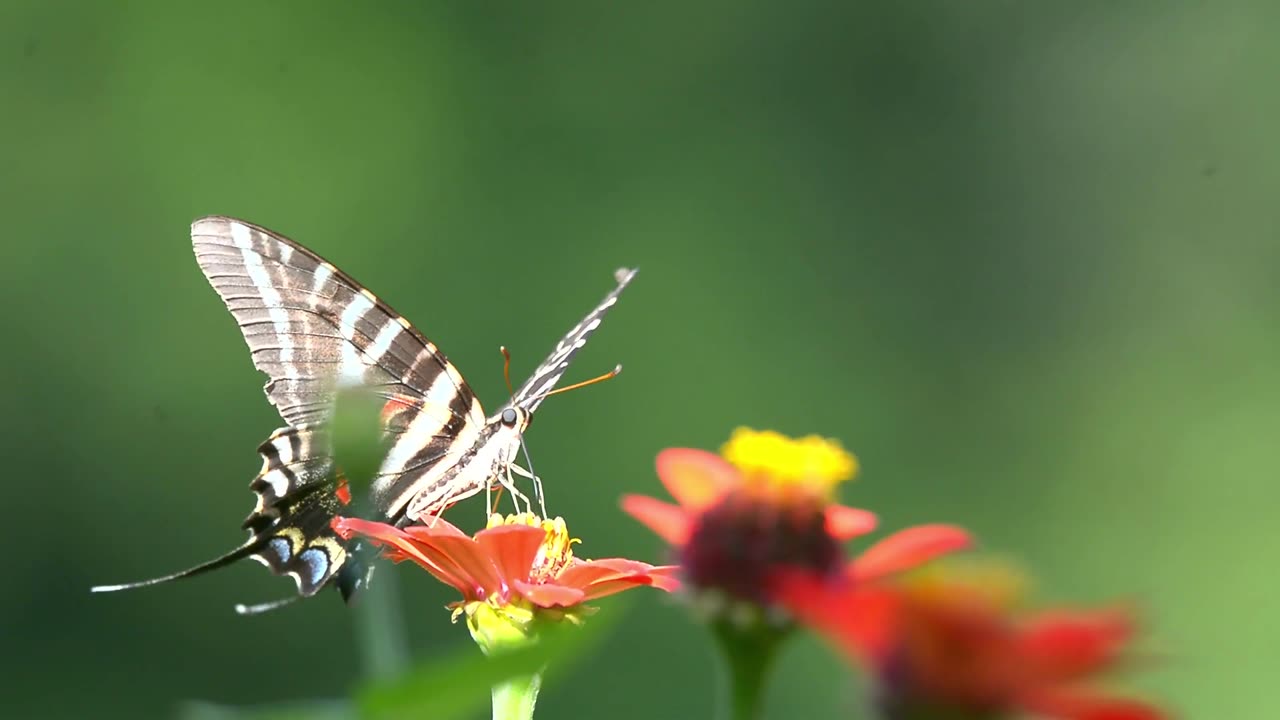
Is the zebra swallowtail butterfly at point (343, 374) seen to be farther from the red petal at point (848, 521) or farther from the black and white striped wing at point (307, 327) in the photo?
the red petal at point (848, 521)

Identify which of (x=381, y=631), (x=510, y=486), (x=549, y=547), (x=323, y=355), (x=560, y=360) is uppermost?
(x=560, y=360)

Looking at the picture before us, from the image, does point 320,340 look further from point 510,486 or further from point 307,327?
point 510,486

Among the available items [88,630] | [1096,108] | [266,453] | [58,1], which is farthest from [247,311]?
[1096,108]

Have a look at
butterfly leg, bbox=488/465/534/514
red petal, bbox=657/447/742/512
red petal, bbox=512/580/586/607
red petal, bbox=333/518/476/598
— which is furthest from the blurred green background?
red petal, bbox=657/447/742/512

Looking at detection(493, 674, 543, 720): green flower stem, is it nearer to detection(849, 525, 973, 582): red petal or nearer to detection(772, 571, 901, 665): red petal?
detection(849, 525, 973, 582): red petal

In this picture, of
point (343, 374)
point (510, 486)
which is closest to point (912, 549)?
point (510, 486)

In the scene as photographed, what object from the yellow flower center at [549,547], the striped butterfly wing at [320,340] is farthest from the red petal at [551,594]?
the striped butterfly wing at [320,340]

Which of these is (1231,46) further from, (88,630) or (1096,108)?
(88,630)
